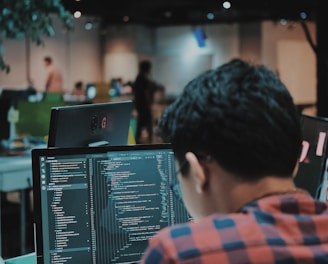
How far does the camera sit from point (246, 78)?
101 centimetres

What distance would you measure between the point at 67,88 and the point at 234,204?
12.8 metres

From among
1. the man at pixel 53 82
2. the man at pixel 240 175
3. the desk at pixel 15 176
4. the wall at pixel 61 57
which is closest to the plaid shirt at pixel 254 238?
the man at pixel 240 175

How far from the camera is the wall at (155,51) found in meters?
12.6

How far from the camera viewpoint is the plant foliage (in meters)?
4.23

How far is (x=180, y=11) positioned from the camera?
12805mm

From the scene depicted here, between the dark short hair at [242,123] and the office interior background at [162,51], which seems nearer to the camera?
the dark short hair at [242,123]

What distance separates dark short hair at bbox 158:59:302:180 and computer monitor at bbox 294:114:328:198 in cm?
104

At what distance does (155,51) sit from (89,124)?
12.6m

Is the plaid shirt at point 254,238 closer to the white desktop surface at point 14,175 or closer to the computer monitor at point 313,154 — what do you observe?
the computer monitor at point 313,154

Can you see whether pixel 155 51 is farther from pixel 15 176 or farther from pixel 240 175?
pixel 240 175

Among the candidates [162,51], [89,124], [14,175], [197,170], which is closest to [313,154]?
[89,124]

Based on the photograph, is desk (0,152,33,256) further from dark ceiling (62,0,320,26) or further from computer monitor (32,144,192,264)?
dark ceiling (62,0,320,26)

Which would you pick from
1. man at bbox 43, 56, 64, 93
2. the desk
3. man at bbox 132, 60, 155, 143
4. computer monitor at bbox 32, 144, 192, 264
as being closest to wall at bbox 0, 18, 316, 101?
man at bbox 43, 56, 64, 93

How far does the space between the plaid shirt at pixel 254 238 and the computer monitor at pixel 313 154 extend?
42.9 inches
